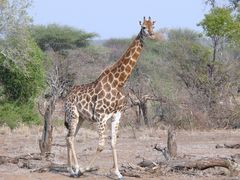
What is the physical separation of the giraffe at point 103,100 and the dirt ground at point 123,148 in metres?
0.58

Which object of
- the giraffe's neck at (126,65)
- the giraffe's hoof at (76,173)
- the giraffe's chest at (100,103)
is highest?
the giraffe's neck at (126,65)

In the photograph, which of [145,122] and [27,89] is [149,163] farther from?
[27,89]

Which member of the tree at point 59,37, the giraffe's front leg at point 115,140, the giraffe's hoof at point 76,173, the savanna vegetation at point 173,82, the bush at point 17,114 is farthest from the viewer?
the tree at point 59,37

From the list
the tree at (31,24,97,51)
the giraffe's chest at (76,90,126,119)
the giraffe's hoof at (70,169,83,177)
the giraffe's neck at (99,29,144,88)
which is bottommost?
the giraffe's hoof at (70,169,83,177)

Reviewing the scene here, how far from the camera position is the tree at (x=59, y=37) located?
40969 mm

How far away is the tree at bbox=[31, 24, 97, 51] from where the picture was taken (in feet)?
134

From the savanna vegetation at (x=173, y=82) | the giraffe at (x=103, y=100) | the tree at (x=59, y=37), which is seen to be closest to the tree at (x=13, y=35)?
the savanna vegetation at (x=173, y=82)

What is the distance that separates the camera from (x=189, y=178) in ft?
30.9

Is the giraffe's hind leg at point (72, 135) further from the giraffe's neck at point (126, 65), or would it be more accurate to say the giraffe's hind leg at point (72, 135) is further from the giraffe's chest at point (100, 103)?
the giraffe's neck at point (126, 65)

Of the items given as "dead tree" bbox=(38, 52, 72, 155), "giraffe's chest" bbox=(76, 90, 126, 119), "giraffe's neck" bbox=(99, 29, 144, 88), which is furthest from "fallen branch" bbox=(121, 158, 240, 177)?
"dead tree" bbox=(38, 52, 72, 155)

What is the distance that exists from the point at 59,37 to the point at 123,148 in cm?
2874

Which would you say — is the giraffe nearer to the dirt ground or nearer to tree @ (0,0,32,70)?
the dirt ground

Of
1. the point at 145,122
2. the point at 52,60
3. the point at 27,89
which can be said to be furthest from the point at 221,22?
the point at 52,60

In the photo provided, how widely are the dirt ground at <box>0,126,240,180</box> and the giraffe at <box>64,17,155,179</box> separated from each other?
23.0 inches
